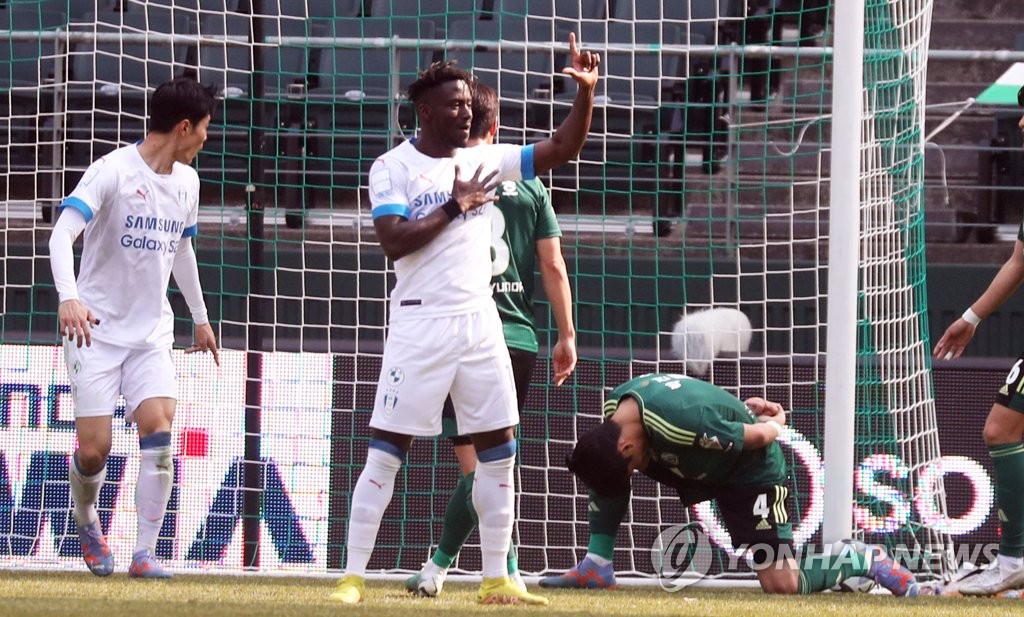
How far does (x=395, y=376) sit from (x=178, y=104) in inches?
62.0

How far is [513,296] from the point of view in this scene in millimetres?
5133

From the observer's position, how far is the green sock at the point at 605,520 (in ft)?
17.9

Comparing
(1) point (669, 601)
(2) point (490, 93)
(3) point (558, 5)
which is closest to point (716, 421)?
(1) point (669, 601)

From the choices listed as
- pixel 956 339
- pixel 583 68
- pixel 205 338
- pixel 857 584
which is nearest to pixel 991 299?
pixel 956 339

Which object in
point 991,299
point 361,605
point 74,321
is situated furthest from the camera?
point 991,299

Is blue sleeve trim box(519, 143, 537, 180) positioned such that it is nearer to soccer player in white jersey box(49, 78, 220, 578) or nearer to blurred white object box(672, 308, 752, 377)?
soccer player in white jersey box(49, 78, 220, 578)

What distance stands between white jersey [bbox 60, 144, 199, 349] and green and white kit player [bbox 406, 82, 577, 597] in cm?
112

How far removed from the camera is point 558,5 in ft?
30.4

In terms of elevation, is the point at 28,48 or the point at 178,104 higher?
the point at 28,48

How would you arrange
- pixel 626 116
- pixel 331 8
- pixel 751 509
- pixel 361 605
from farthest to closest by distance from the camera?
pixel 331 8 → pixel 626 116 → pixel 751 509 → pixel 361 605

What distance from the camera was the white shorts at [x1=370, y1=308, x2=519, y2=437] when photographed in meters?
4.29

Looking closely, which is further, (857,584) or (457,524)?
(857,584)

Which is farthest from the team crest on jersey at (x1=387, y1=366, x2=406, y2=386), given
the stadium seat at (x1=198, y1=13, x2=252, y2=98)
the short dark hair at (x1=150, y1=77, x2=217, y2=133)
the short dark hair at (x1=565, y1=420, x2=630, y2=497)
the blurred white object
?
the stadium seat at (x1=198, y1=13, x2=252, y2=98)

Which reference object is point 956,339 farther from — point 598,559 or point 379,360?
point 379,360
